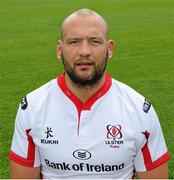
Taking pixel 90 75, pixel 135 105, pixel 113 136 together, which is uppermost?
pixel 90 75

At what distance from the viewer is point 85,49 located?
2881 millimetres

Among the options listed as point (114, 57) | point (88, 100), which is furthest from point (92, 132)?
point (114, 57)

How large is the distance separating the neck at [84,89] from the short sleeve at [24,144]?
0.32 metres

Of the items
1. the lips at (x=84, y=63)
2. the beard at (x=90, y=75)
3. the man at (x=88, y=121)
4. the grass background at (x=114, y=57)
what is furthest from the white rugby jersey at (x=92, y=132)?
the grass background at (x=114, y=57)

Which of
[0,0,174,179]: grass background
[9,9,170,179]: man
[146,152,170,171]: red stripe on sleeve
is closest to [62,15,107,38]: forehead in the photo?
[9,9,170,179]: man

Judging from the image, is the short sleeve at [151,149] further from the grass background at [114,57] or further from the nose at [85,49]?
the grass background at [114,57]

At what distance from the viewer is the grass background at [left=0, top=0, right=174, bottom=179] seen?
746 centimetres

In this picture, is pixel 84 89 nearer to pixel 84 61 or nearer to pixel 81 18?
pixel 84 61

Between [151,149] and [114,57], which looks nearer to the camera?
[151,149]

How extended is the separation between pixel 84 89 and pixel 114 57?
8762 millimetres

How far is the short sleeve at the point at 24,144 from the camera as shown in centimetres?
304

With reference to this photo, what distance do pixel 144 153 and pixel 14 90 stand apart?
5869 millimetres

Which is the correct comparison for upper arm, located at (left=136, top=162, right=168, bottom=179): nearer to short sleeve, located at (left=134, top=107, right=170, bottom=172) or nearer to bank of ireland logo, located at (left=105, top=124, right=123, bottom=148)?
short sleeve, located at (left=134, top=107, right=170, bottom=172)

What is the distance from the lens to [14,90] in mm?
8664
